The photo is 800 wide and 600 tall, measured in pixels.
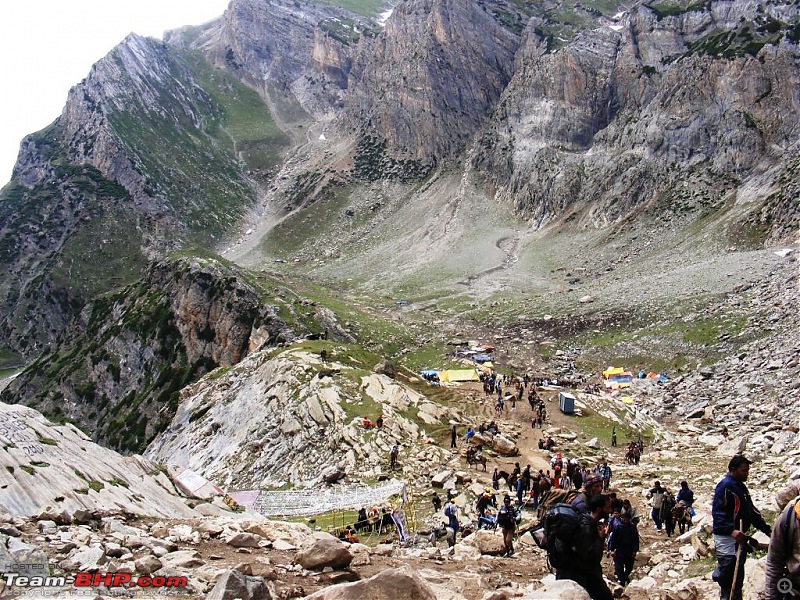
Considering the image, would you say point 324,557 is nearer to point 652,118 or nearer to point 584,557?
point 584,557

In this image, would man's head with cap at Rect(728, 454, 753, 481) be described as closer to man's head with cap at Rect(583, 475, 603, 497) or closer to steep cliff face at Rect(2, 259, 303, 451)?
man's head with cap at Rect(583, 475, 603, 497)

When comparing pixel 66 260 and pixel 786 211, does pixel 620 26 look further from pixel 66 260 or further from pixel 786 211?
pixel 66 260

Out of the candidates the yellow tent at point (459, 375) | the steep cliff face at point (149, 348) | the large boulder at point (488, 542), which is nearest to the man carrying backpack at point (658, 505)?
the large boulder at point (488, 542)

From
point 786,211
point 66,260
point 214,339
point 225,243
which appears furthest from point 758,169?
point 66,260

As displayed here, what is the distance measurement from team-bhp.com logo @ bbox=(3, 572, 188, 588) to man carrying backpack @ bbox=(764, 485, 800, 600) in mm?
8636

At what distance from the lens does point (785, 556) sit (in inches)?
253

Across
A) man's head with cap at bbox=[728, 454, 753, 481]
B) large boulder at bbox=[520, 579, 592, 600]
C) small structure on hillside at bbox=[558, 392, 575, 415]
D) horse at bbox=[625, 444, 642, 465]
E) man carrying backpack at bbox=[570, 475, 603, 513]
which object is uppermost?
man's head with cap at bbox=[728, 454, 753, 481]

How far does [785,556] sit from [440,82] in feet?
576

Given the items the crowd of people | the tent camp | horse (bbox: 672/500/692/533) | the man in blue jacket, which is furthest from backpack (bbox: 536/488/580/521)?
the tent camp

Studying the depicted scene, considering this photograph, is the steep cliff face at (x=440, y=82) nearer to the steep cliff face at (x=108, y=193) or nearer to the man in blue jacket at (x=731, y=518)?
the steep cliff face at (x=108, y=193)

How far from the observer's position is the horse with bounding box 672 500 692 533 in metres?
15.8

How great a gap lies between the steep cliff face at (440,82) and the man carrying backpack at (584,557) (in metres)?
163

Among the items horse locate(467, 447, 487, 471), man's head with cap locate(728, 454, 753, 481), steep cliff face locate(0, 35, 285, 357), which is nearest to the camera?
man's head with cap locate(728, 454, 753, 481)

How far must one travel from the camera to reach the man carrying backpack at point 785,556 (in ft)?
20.7
